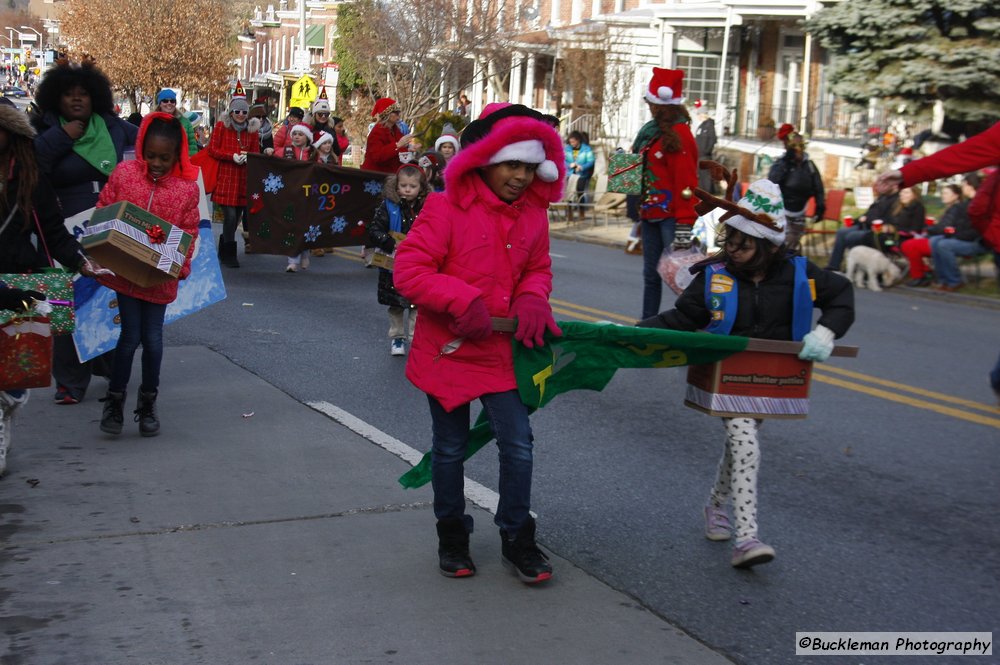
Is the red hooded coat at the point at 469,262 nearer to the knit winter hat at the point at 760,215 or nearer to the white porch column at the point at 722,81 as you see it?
the knit winter hat at the point at 760,215

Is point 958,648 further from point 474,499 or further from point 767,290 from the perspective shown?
point 474,499

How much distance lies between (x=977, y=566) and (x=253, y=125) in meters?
11.5

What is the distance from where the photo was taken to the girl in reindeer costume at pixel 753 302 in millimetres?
4871

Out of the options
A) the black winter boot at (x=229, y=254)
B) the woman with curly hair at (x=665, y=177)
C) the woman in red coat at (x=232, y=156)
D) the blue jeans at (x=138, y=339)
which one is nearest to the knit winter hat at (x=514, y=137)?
the blue jeans at (x=138, y=339)

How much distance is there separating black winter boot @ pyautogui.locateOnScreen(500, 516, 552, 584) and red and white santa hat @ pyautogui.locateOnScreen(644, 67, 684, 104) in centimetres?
613

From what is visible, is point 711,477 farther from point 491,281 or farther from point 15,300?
point 15,300

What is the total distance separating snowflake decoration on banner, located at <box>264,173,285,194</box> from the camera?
14422mm

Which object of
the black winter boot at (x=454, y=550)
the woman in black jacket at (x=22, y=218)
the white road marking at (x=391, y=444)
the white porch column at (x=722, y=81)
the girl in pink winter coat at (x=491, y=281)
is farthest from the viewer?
the white porch column at (x=722, y=81)

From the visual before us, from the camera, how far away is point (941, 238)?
52.5 ft

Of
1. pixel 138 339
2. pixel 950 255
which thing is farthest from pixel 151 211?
pixel 950 255

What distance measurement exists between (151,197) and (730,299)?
3420 mm

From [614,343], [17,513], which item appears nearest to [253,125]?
[17,513]

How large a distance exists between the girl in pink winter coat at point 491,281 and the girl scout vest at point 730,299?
73 centimetres

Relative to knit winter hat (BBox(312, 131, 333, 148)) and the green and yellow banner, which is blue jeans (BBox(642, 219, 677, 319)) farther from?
knit winter hat (BBox(312, 131, 333, 148))
